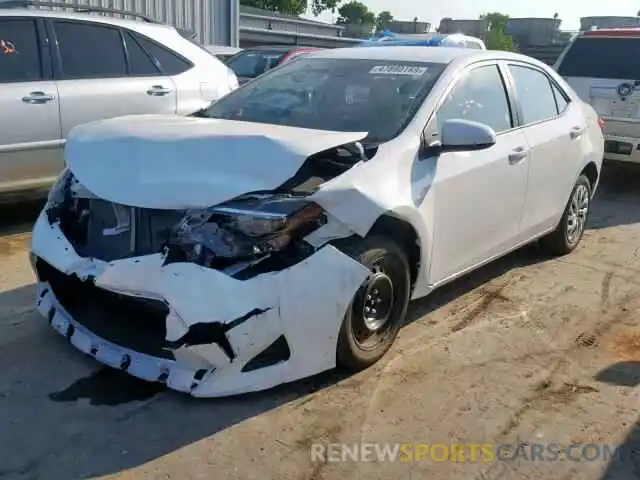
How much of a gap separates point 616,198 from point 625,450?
5.98 meters

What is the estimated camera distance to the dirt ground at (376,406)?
3.04 meters

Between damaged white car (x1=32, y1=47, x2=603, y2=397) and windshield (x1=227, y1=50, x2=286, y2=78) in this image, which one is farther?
windshield (x1=227, y1=50, x2=286, y2=78)

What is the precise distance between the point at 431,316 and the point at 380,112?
1359 mm

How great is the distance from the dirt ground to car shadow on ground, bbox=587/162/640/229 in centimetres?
282

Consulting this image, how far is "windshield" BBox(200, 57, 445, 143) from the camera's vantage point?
4.19m

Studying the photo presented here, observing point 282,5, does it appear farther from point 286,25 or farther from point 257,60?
point 257,60

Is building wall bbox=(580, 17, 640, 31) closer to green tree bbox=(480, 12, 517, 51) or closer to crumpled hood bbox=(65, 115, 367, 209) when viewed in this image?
green tree bbox=(480, 12, 517, 51)

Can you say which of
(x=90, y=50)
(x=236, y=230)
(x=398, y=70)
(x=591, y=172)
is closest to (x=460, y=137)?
(x=398, y=70)

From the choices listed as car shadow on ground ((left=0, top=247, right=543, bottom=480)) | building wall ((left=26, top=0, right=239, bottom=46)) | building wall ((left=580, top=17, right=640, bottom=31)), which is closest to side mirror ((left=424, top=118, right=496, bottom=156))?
car shadow on ground ((left=0, top=247, right=543, bottom=480))

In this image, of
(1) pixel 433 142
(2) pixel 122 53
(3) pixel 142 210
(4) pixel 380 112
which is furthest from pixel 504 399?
(2) pixel 122 53

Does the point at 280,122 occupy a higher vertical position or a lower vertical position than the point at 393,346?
higher

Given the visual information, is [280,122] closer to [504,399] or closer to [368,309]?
[368,309]

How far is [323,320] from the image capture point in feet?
11.2

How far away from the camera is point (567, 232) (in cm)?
600
